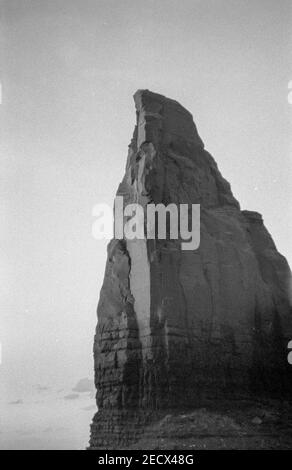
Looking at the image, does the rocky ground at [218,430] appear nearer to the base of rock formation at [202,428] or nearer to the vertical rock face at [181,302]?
the base of rock formation at [202,428]

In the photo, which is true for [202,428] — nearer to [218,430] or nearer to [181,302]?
[218,430]

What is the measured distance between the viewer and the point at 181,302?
5028cm

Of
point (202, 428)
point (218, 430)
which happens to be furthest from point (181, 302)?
point (218, 430)

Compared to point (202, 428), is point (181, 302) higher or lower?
higher

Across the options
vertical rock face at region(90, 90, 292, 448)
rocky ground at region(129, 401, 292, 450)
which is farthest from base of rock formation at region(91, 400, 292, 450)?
vertical rock face at region(90, 90, 292, 448)

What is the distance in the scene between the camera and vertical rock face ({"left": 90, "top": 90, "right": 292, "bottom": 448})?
48.5m

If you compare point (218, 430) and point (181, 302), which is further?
point (181, 302)

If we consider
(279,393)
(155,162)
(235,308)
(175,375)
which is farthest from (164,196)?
(279,393)

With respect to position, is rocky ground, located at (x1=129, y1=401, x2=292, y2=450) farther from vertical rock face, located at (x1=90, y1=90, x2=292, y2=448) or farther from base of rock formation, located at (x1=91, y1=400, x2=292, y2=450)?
vertical rock face, located at (x1=90, y1=90, x2=292, y2=448)

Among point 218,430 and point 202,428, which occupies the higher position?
point 202,428

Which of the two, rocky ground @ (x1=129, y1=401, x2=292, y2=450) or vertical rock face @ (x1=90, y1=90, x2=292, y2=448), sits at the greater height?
vertical rock face @ (x1=90, y1=90, x2=292, y2=448)

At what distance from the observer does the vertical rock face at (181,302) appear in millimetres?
48469

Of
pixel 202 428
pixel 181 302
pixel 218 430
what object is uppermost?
pixel 181 302
